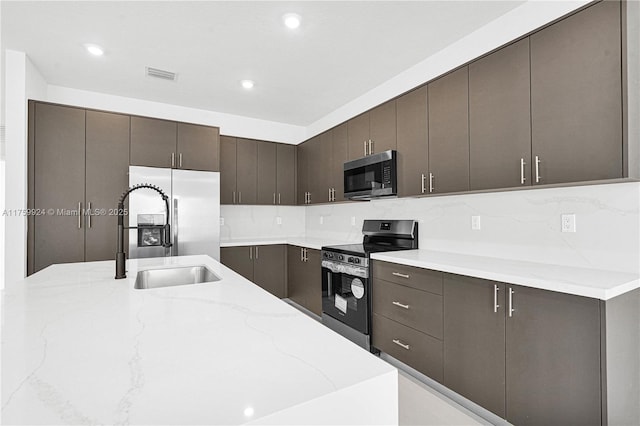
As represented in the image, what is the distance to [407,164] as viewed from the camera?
9.10 ft

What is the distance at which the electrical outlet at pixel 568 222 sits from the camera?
1916 mm

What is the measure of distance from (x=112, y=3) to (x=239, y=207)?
2.73m

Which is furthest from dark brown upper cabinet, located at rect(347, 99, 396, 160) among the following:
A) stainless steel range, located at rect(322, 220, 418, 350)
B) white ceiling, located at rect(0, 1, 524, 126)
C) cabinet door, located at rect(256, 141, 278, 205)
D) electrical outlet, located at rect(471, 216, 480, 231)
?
cabinet door, located at rect(256, 141, 278, 205)

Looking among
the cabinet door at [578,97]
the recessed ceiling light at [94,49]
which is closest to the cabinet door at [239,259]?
the recessed ceiling light at [94,49]

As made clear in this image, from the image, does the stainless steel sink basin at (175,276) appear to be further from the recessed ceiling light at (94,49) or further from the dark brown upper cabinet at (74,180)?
the recessed ceiling light at (94,49)

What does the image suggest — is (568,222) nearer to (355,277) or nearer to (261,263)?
(355,277)

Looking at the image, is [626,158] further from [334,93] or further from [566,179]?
[334,93]

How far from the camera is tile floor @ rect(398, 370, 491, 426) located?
1884 millimetres

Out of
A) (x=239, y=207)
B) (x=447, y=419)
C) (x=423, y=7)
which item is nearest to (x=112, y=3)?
(x=423, y=7)

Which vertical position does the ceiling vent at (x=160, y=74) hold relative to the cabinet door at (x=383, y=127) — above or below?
above

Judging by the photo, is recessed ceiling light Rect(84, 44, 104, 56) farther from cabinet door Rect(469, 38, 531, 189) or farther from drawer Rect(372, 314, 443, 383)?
drawer Rect(372, 314, 443, 383)

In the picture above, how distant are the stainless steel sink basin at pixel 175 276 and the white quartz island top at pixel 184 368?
709mm

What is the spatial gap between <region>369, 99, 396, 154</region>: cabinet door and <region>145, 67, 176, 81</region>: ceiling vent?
2013 millimetres

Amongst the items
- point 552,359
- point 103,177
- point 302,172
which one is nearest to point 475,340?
point 552,359
